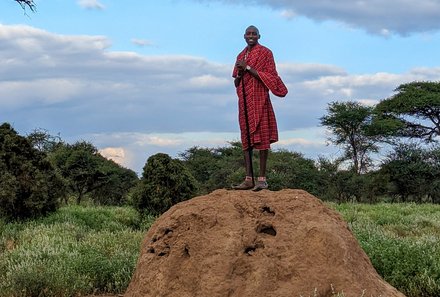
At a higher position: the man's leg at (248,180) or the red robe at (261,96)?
the red robe at (261,96)

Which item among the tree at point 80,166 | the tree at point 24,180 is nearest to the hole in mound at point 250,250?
the tree at point 24,180

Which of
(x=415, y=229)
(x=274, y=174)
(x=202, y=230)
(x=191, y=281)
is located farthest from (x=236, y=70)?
(x=274, y=174)

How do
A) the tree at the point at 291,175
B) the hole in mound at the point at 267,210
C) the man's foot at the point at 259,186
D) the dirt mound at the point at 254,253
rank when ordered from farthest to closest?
1. the tree at the point at 291,175
2. the man's foot at the point at 259,186
3. the hole in mound at the point at 267,210
4. the dirt mound at the point at 254,253

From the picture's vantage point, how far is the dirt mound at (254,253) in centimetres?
576

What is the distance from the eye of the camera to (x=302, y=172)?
31.1 metres

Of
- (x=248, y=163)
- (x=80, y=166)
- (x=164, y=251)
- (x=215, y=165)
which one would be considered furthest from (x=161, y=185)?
(x=215, y=165)

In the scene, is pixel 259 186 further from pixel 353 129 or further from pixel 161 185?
pixel 353 129

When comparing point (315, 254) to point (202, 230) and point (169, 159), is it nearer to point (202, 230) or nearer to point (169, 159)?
point (202, 230)

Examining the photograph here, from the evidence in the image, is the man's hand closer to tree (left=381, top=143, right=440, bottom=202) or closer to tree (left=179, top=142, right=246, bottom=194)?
tree (left=179, top=142, right=246, bottom=194)

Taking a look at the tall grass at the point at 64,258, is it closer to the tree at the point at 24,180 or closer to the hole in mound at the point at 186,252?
the tree at the point at 24,180

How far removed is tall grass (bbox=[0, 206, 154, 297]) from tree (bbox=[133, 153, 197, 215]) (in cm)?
78

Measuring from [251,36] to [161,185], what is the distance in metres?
7.53

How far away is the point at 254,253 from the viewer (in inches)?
236

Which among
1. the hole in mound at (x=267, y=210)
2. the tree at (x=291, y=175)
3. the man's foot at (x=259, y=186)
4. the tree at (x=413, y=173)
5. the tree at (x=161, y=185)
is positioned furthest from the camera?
the tree at (x=413, y=173)
